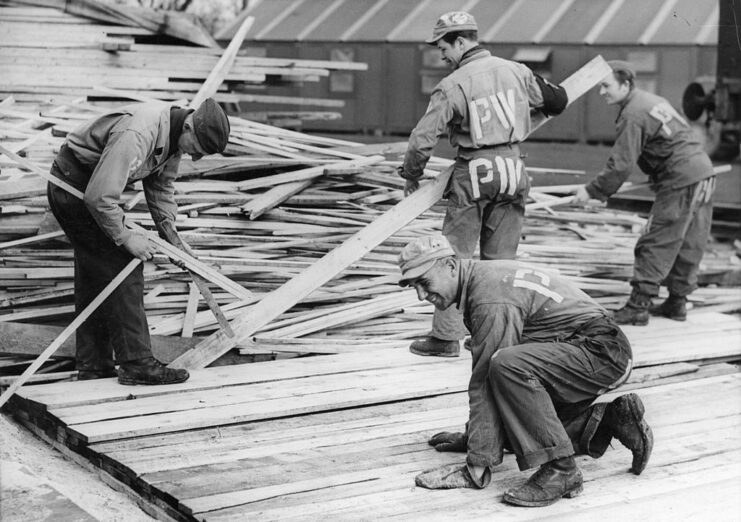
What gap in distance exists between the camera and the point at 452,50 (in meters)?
6.69

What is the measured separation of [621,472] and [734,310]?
4673 millimetres

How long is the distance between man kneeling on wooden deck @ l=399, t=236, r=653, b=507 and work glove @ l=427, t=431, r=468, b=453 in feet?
1.34

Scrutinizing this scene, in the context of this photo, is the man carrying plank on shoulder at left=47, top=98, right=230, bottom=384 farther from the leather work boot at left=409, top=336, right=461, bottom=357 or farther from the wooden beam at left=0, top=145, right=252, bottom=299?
the leather work boot at left=409, top=336, right=461, bottom=357

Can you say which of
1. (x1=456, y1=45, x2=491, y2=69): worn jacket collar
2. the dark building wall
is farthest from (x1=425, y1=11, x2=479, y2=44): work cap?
the dark building wall

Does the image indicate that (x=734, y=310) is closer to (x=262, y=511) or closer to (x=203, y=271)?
(x=203, y=271)

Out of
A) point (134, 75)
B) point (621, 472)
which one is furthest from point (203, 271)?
point (134, 75)

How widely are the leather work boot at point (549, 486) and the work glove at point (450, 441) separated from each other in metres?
0.60

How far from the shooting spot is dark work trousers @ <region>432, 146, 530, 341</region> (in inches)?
264

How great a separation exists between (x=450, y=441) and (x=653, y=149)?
3.80 meters

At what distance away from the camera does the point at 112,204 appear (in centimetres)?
549

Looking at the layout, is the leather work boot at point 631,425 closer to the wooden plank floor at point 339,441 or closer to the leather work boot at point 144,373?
the wooden plank floor at point 339,441

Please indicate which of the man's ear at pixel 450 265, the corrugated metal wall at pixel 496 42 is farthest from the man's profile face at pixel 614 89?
the corrugated metal wall at pixel 496 42

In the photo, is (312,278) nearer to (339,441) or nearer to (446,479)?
(339,441)

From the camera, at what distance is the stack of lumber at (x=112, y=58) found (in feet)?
30.6
